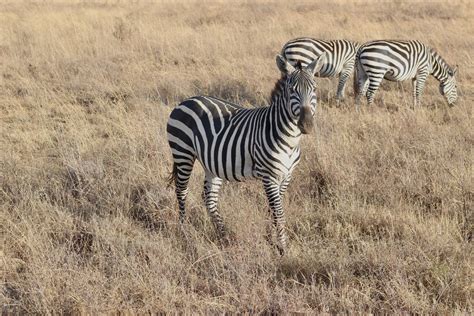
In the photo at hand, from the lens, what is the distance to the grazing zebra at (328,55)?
995 centimetres

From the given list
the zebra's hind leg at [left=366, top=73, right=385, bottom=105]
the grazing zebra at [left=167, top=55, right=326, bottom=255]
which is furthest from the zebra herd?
the zebra's hind leg at [left=366, top=73, right=385, bottom=105]

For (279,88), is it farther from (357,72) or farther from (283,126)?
(357,72)

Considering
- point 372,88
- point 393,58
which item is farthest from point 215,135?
point 393,58

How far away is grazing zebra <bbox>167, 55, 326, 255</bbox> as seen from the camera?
12.6ft

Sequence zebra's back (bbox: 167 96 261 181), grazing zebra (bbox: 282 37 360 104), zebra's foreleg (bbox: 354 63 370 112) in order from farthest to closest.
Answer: grazing zebra (bbox: 282 37 360 104)
zebra's foreleg (bbox: 354 63 370 112)
zebra's back (bbox: 167 96 261 181)

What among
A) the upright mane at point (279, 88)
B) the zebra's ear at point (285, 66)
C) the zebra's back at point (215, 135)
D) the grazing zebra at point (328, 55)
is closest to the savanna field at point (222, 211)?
the grazing zebra at point (328, 55)

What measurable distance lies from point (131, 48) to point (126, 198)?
944 centimetres

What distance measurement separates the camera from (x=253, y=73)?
424 inches

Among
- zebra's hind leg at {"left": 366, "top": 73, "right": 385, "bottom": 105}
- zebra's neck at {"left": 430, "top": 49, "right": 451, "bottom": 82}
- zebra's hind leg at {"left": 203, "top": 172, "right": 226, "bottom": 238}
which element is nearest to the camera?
zebra's hind leg at {"left": 203, "top": 172, "right": 226, "bottom": 238}

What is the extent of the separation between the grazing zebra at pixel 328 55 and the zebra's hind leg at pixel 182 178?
223 inches

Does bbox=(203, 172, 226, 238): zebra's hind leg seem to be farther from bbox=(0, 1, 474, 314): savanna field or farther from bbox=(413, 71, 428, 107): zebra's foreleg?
bbox=(413, 71, 428, 107): zebra's foreleg

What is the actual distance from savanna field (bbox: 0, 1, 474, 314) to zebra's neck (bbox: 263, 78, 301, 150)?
0.82 meters

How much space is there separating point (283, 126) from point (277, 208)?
67cm

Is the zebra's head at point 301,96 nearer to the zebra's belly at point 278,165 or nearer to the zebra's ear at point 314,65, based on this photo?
the zebra's ear at point 314,65
